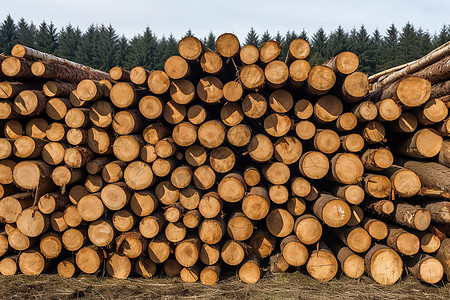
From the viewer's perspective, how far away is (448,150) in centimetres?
403

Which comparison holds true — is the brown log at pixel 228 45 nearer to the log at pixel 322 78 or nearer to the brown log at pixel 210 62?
the brown log at pixel 210 62

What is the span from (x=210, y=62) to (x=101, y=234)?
2669 mm

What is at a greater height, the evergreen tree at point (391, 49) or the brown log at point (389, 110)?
the evergreen tree at point (391, 49)

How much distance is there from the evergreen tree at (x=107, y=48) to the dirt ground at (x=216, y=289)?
26220 mm

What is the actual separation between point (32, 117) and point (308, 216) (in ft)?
13.6

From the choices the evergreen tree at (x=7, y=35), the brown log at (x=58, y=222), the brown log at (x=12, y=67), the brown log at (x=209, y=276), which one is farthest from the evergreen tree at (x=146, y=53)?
the brown log at (x=209, y=276)

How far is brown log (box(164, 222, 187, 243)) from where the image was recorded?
4008 mm

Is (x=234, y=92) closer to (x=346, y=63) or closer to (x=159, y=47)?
(x=346, y=63)

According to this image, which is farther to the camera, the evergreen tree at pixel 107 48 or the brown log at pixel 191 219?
the evergreen tree at pixel 107 48

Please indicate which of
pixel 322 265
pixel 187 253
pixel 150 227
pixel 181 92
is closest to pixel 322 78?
pixel 181 92

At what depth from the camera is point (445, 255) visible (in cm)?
389

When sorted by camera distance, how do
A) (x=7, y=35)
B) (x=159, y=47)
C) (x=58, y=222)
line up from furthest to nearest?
(x=159, y=47)
(x=7, y=35)
(x=58, y=222)

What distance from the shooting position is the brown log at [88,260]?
4.02 meters

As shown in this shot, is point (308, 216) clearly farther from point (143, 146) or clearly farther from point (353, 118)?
point (143, 146)
